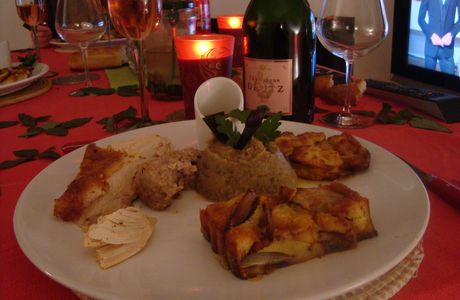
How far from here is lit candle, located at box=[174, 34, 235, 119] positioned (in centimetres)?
121

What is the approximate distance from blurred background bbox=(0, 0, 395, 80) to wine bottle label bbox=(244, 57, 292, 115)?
2.25 metres

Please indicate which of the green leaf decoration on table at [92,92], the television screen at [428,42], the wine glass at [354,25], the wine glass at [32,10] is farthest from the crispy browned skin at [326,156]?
the wine glass at [32,10]

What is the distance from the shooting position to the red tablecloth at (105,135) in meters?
0.59

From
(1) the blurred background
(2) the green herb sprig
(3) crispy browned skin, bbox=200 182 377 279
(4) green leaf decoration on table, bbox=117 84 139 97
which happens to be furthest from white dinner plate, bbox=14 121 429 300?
(1) the blurred background

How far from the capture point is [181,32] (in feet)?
4.92

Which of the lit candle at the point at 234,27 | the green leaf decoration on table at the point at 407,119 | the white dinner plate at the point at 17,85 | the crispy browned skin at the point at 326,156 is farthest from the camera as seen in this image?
the lit candle at the point at 234,27

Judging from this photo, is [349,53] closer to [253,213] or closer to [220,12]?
[253,213]

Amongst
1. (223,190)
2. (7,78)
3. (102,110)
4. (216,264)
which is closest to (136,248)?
(216,264)

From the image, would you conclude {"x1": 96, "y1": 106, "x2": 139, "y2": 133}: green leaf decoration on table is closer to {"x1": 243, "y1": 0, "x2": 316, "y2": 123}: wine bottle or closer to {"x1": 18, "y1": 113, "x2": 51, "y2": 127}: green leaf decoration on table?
{"x1": 18, "y1": 113, "x2": 51, "y2": 127}: green leaf decoration on table

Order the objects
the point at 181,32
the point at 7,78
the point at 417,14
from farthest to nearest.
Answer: the point at 417,14 → the point at 7,78 → the point at 181,32

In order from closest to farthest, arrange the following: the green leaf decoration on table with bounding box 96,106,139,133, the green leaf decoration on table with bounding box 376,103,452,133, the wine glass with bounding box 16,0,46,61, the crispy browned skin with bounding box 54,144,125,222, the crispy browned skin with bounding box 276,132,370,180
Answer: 1. the crispy browned skin with bounding box 54,144,125,222
2. the crispy browned skin with bounding box 276,132,370,180
3. the green leaf decoration on table with bounding box 376,103,452,133
4. the green leaf decoration on table with bounding box 96,106,139,133
5. the wine glass with bounding box 16,0,46,61

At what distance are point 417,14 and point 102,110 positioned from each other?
1.95m

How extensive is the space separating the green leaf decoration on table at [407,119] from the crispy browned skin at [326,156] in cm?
40

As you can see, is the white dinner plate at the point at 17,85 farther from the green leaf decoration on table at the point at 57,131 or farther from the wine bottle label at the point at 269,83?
the wine bottle label at the point at 269,83
